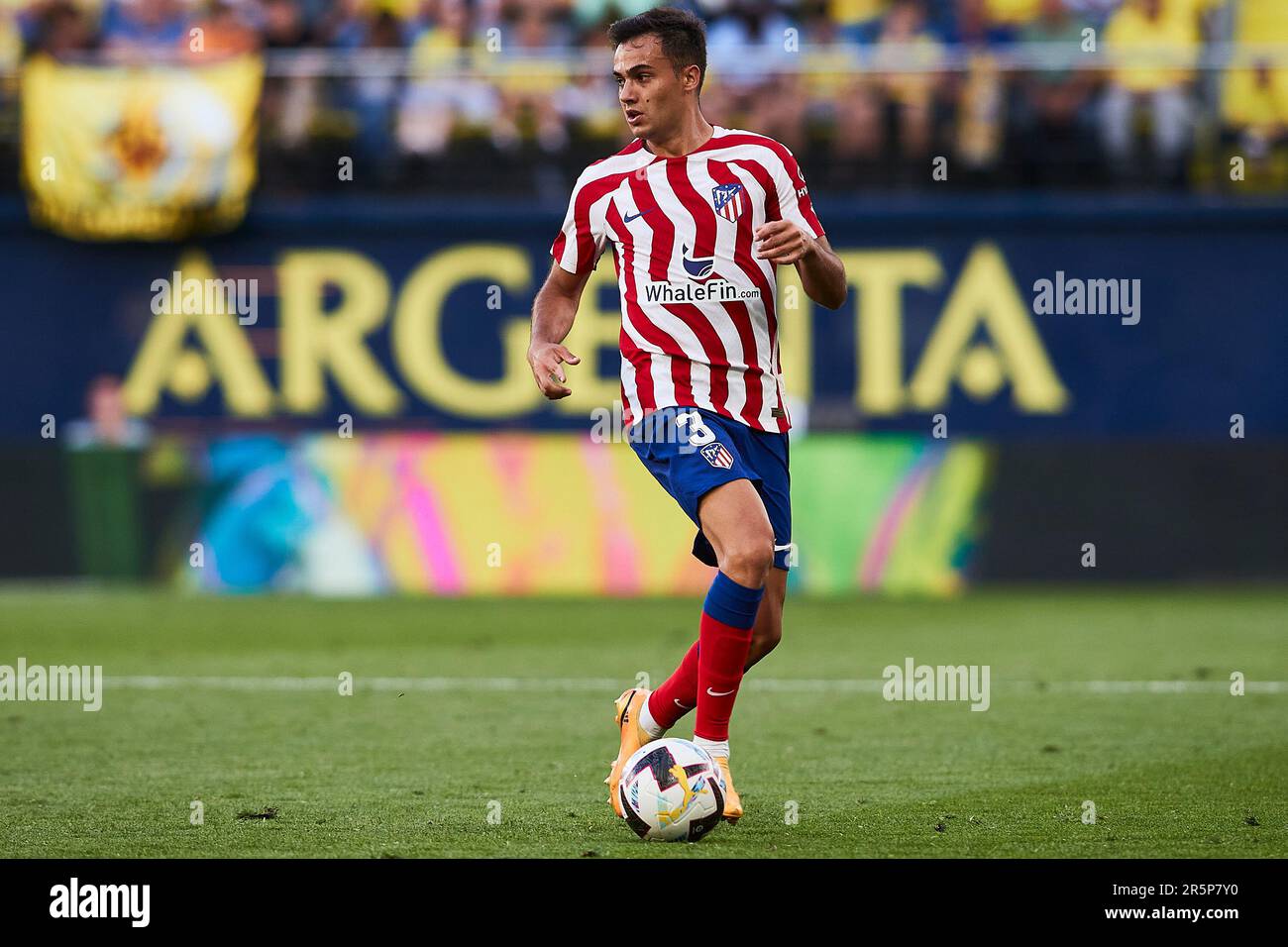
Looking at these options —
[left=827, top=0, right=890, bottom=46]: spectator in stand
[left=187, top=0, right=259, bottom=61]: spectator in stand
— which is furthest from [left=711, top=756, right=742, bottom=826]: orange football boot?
[left=187, top=0, right=259, bottom=61]: spectator in stand

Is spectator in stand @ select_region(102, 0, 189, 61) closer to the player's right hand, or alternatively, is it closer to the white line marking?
the white line marking

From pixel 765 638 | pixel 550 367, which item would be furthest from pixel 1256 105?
pixel 550 367

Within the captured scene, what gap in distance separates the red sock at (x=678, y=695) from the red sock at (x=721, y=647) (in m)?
0.15

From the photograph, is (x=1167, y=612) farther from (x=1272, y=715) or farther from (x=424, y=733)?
(x=424, y=733)

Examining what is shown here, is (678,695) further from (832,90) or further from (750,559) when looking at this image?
(832,90)

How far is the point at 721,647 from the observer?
5.36 m

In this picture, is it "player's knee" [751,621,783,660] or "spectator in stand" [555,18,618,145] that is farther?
"spectator in stand" [555,18,618,145]

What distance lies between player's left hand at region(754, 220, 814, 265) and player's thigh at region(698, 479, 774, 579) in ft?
2.11

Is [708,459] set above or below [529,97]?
below

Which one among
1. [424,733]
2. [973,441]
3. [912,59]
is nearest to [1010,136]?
[912,59]

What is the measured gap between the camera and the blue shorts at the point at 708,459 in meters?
5.37

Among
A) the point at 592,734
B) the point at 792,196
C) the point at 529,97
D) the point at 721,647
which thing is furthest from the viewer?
the point at 529,97

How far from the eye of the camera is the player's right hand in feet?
17.6

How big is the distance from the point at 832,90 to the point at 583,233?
8.70m
